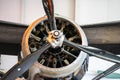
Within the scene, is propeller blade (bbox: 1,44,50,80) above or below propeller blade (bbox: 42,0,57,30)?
below

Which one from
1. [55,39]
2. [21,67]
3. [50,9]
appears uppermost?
[50,9]

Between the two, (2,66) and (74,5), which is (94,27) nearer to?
(74,5)

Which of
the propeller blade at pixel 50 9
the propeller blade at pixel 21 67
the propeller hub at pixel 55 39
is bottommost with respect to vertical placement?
the propeller blade at pixel 21 67

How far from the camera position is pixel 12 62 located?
459 cm

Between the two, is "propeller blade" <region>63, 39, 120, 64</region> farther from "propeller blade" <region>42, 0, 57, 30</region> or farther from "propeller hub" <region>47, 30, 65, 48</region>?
"propeller blade" <region>42, 0, 57, 30</region>

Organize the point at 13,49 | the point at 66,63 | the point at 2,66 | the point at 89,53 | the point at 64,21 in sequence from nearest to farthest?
the point at 89,53
the point at 66,63
the point at 64,21
the point at 13,49
the point at 2,66

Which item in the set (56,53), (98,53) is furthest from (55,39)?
(98,53)

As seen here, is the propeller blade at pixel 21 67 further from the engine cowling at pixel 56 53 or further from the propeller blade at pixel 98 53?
the propeller blade at pixel 98 53

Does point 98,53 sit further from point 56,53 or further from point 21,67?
point 21,67

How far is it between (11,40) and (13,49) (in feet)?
0.58

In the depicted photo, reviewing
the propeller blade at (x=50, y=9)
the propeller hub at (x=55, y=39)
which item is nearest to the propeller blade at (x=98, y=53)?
the propeller hub at (x=55, y=39)

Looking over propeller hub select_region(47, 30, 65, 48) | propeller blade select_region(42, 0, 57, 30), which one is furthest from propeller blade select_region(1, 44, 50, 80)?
propeller blade select_region(42, 0, 57, 30)

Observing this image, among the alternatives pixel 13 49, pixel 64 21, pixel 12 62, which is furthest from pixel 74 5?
pixel 64 21

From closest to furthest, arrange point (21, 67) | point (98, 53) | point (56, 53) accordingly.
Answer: point (21, 67)
point (98, 53)
point (56, 53)
